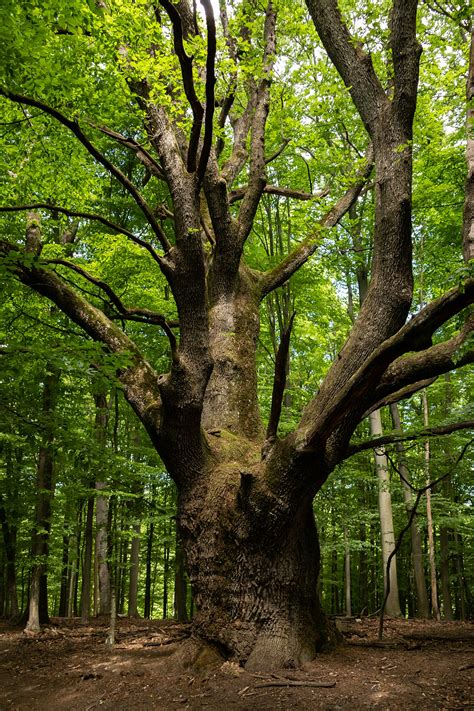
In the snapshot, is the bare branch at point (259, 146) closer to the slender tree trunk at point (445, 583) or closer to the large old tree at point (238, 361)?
the large old tree at point (238, 361)

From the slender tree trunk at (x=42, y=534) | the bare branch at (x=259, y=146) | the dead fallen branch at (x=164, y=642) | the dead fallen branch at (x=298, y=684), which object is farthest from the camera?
the slender tree trunk at (x=42, y=534)

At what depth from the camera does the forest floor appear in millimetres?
3676

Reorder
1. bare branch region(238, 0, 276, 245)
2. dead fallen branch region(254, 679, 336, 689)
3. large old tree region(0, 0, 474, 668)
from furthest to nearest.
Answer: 1. bare branch region(238, 0, 276, 245)
2. large old tree region(0, 0, 474, 668)
3. dead fallen branch region(254, 679, 336, 689)

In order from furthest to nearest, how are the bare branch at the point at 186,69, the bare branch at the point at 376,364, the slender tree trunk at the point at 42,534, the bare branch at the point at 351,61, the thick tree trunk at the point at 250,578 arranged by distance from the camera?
the slender tree trunk at the point at 42,534 → the bare branch at the point at 351,61 → the thick tree trunk at the point at 250,578 → the bare branch at the point at 376,364 → the bare branch at the point at 186,69

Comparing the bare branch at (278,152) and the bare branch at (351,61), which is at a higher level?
the bare branch at (278,152)

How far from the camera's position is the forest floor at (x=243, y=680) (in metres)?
3.68

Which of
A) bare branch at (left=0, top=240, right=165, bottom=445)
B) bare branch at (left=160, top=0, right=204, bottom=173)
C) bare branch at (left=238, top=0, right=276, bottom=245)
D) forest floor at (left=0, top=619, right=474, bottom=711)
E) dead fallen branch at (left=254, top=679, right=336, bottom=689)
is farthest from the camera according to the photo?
bare branch at (left=238, top=0, right=276, bottom=245)

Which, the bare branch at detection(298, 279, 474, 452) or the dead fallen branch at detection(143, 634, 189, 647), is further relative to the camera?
the dead fallen branch at detection(143, 634, 189, 647)

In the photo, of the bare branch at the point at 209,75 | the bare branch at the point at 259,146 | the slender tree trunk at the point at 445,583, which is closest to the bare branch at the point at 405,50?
the bare branch at the point at 209,75

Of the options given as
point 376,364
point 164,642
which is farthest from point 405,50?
point 164,642

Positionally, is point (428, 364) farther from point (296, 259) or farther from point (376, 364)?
point (296, 259)

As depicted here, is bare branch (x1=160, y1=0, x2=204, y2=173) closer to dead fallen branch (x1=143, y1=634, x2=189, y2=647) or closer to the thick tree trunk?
the thick tree trunk

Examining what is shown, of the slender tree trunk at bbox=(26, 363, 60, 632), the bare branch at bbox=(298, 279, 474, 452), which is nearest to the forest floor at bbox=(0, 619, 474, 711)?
the bare branch at bbox=(298, 279, 474, 452)

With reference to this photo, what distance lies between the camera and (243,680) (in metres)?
4.04
